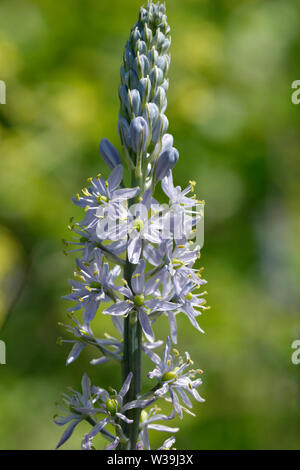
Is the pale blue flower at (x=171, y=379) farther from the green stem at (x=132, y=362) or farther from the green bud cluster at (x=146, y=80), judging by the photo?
the green bud cluster at (x=146, y=80)

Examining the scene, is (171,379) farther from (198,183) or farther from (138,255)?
(198,183)

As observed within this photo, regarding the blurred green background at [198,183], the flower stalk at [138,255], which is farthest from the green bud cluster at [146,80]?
the blurred green background at [198,183]

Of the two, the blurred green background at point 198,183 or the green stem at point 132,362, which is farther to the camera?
the blurred green background at point 198,183

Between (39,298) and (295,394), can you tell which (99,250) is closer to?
(39,298)

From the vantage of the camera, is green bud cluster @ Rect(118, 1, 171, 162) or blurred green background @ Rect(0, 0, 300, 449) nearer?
green bud cluster @ Rect(118, 1, 171, 162)

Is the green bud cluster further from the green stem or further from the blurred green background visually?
the blurred green background

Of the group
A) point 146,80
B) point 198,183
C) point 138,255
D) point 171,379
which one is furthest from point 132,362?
point 198,183

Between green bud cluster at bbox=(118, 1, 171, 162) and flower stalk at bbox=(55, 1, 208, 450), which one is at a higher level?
green bud cluster at bbox=(118, 1, 171, 162)

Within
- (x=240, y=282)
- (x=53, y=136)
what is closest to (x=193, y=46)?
(x=53, y=136)

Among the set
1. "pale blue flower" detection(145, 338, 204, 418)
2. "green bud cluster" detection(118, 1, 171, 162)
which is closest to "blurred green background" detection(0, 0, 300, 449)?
"pale blue flower" detection(145, 338, 204, 418)
